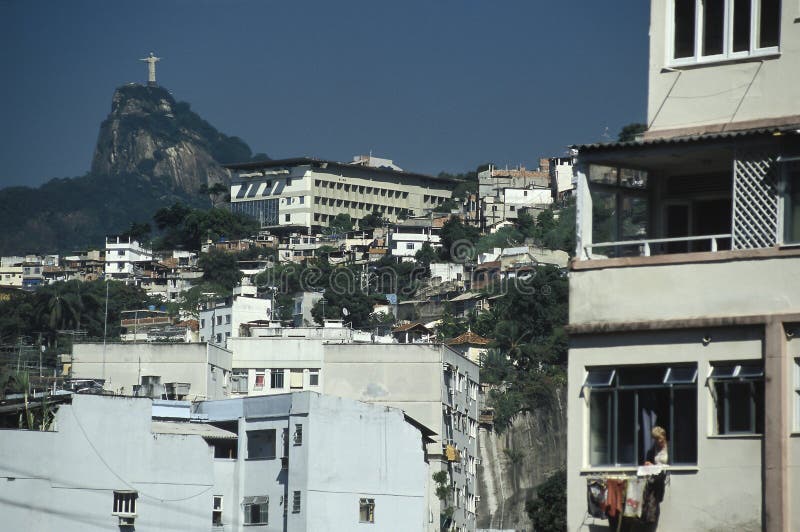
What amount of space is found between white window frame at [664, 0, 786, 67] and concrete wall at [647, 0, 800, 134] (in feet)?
0.13

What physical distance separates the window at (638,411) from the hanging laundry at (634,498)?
1.43 ft

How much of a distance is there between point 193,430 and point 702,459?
37604mm

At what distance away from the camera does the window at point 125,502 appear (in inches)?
2057

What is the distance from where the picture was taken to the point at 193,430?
5597 centimetres

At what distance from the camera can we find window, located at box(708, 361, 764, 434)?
19672 mm

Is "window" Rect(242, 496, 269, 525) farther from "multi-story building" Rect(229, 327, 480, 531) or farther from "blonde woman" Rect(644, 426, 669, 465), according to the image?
"blonde woman" Rect(644, 426, 669, 465)

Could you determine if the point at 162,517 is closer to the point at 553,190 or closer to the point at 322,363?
the point at 322,363

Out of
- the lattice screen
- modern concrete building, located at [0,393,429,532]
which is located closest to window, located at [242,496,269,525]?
modern concrete building, located at [0,393,429,532]

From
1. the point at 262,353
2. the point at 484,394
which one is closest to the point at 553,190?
the point at 484,394

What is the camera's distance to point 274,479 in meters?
55.5

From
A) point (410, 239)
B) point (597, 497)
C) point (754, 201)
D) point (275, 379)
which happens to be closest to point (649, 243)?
point (754, 201)

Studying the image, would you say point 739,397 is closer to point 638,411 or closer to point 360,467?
point 638,411

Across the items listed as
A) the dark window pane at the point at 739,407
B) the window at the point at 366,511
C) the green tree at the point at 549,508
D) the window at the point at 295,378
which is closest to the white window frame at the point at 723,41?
the dark window pane at the point at 739,407

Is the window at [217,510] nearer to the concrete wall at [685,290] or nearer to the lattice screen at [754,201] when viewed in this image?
the concrete wall at [685,290]
